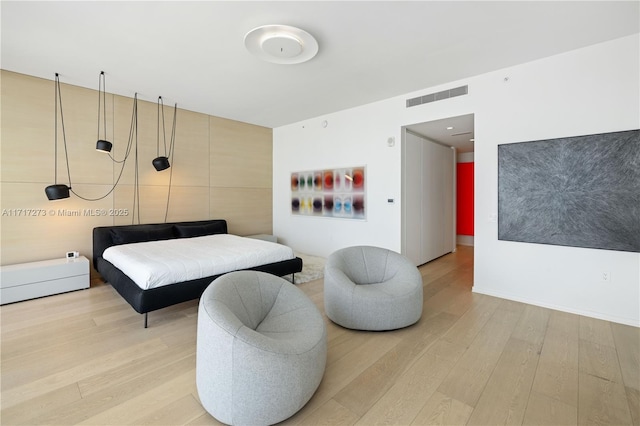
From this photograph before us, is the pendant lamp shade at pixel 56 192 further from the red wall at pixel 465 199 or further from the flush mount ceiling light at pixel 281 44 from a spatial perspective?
the red wall at pixel 465 199

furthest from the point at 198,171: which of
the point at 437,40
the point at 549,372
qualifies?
the point at 549,372

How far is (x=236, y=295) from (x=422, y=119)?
3875 mm

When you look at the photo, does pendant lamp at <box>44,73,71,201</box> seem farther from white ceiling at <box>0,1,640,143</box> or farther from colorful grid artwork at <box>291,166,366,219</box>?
colorful grid artwork at <box>291,166,366,219</box>

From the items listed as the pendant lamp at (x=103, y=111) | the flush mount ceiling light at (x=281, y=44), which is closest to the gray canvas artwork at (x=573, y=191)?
the flush mount ceiling light at (x=281, y=44)

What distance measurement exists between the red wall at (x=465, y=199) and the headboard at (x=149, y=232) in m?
6.12

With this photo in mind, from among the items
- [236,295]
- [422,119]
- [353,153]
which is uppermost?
[422,119]

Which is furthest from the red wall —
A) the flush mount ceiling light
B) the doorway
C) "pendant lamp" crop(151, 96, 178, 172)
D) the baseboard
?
"pendant lamp" crop(151, 96, 178, 172)

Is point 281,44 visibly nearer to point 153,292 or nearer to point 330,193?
point 153,292

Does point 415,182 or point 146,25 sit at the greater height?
point 146,25

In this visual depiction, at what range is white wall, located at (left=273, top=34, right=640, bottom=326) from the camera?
3.05 meters

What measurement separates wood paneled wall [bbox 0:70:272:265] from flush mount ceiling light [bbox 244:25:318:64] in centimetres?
313

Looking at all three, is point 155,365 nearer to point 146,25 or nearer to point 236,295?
point 236,295

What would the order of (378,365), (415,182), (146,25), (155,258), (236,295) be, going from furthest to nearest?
(415,182) → (155,258) → (146,25) → (378,365) → (236,295)

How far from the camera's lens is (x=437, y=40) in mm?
3094
